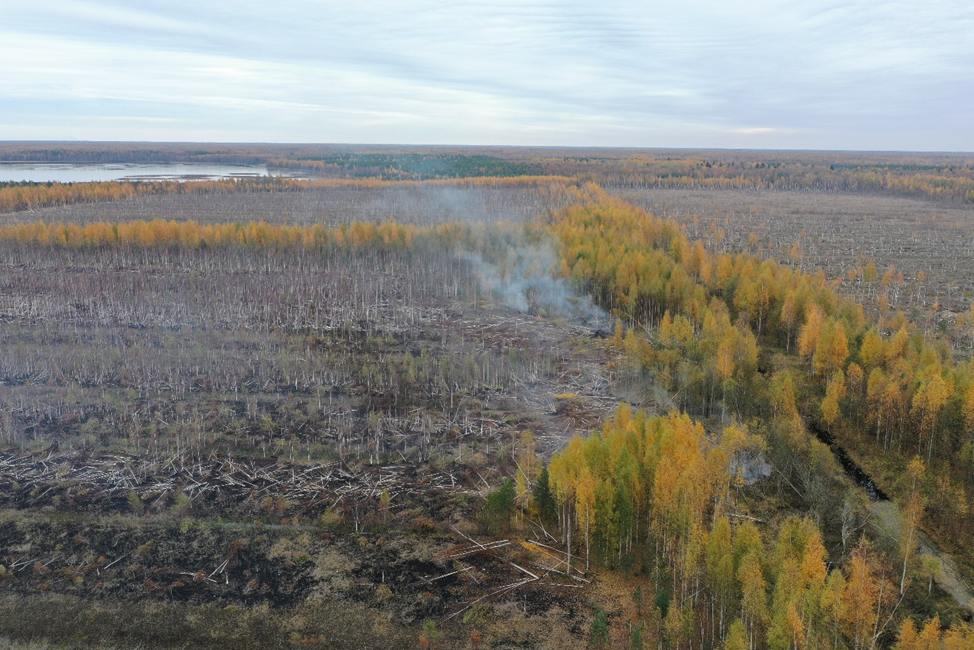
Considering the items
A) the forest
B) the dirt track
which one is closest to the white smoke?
the forest

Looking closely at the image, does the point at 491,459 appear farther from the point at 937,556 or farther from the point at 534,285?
the point at 534,285

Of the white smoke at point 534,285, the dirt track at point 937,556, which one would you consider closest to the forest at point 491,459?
the dirt track at point 937,556

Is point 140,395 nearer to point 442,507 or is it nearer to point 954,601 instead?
point 442,507

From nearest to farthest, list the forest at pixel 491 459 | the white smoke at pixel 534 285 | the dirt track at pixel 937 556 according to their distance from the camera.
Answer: the forest at pixel 491 459, the dirt track at pixel 937 556, the white smoke at pixel 534 285

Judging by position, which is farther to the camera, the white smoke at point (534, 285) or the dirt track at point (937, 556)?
the white smoke at point (534, 285)

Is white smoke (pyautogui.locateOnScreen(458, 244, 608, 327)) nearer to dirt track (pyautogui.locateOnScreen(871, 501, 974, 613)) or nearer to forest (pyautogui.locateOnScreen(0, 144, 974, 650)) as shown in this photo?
forest (pyautogui.locateOnScreen(0, 144, 974, 650))

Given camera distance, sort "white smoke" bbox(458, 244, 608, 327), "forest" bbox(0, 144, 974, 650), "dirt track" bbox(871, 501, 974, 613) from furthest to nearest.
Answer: "white smoke" bbox(458, 244, 608, 327), "dirt track" bbox(871, 501, 974, 613), "forest" bbox(0, 144, 974, 650)

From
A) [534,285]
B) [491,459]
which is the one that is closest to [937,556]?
[491,459]

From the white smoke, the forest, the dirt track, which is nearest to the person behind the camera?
the forest

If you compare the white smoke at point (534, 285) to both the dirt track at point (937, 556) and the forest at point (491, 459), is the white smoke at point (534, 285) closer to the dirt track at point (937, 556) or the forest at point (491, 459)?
the forest at point (491, 459)
